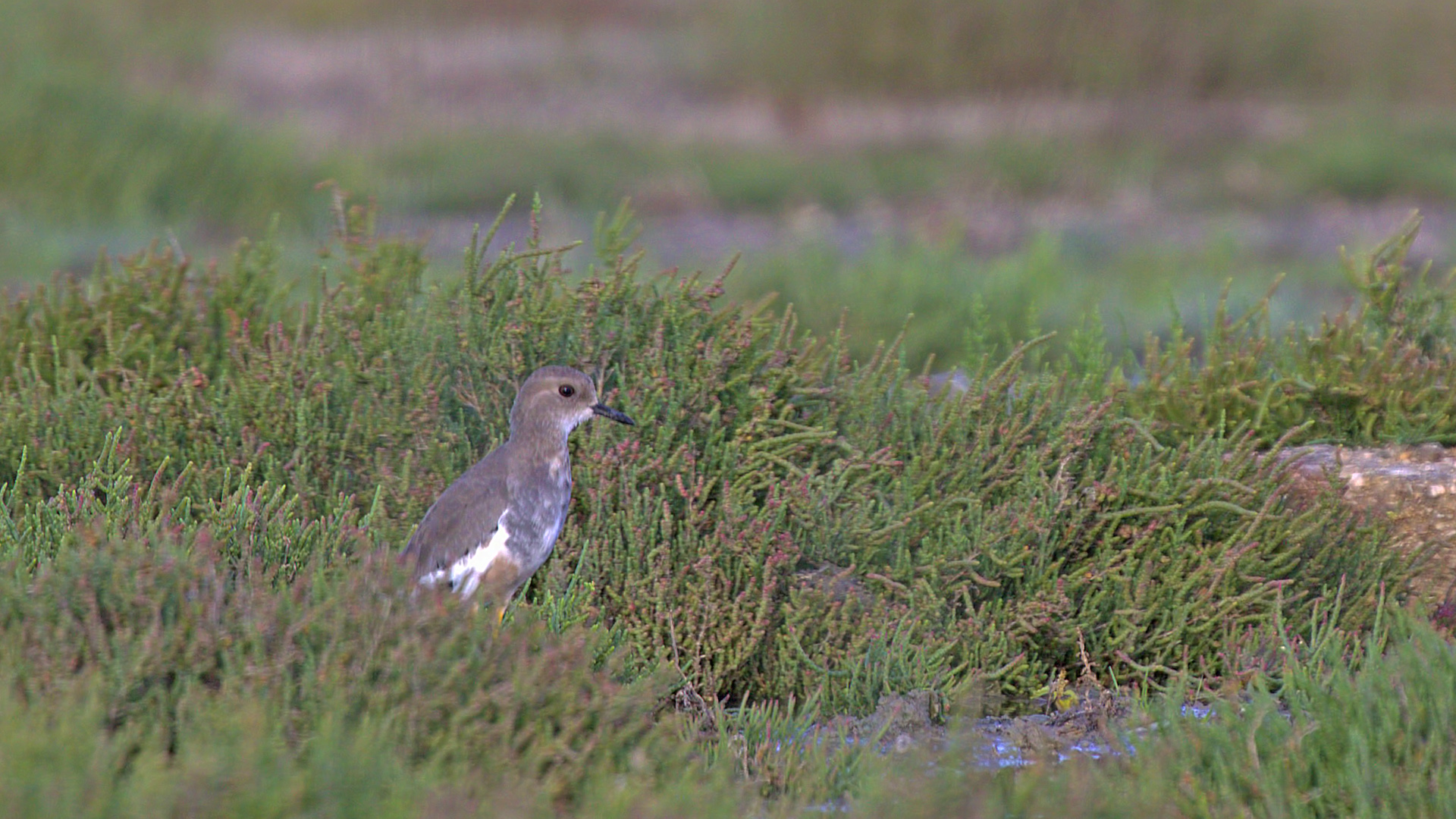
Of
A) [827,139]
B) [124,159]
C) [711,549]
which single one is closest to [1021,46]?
[827,139]

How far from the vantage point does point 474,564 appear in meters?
4.73

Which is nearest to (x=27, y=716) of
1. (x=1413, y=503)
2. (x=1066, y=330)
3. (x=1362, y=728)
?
(x=1362, y=728)

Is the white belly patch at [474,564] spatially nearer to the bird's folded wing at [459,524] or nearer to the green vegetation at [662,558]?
the bird's folded wing at [459,524]

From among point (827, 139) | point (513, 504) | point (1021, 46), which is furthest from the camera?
point (827, 139)

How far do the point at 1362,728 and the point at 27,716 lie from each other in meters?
2.83

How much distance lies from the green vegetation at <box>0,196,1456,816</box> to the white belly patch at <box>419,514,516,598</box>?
0.30 meters

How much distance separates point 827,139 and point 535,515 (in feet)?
40.4

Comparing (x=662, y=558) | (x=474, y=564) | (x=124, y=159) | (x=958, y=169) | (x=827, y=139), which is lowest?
(x=958, y=169)

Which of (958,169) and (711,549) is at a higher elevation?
(711,549)

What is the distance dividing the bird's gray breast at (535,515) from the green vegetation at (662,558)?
0.25m

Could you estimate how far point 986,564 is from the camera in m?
5.15

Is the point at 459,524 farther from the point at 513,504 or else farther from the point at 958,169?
the point at 958,169

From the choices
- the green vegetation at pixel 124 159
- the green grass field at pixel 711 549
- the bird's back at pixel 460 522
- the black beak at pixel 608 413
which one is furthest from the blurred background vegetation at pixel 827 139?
the bird's back at pixel 460 522

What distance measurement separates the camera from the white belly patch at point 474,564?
4684 mm
